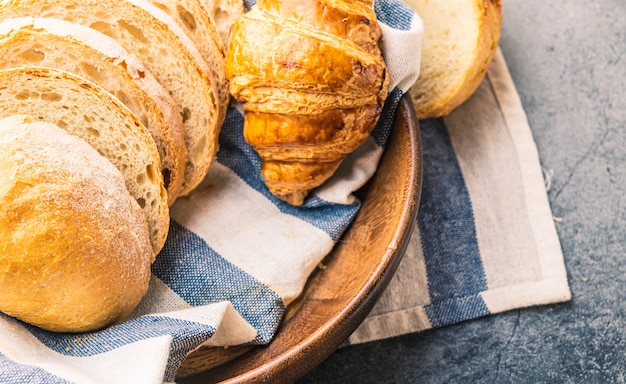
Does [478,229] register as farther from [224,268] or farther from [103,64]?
[103,64]

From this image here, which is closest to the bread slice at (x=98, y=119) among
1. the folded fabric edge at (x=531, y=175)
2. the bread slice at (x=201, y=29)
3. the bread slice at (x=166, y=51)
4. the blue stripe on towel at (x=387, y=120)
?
the bread slice at (x=166, y=51)

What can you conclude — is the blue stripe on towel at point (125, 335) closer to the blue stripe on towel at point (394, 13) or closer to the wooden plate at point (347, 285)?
the wooden plate at point (347, 285)

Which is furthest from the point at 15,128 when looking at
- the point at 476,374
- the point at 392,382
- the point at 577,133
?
the point at 577,133

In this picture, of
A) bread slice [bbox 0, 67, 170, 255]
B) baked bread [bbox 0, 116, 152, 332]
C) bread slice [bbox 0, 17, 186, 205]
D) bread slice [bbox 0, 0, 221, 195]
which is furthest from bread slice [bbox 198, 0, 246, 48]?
baked bread [bbox 0, 116, 152, 332]

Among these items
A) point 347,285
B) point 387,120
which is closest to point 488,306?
point 347,285

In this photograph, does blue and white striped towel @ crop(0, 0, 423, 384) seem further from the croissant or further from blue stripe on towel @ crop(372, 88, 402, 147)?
the croissant

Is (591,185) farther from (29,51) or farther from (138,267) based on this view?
(29,51)
